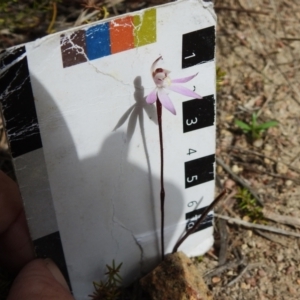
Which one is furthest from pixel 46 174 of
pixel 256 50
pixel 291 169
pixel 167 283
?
pixel 256 50

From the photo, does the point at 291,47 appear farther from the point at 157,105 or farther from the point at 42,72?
the point at 42,72

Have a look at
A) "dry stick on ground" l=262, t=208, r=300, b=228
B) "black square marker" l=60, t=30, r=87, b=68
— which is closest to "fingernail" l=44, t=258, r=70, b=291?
"black square marker" l=60, t=30, r=87, b=68

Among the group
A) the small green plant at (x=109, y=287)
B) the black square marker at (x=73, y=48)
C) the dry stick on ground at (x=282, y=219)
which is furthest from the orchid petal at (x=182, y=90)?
the dry stick on ground at (x=282, y=219)

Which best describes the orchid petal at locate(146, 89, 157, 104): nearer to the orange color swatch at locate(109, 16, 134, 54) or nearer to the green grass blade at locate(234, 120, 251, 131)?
the orange color swatch at locate(109, 16, 134, 54)

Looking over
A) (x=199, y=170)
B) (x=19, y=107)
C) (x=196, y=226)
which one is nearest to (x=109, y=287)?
(x=196, y=226)

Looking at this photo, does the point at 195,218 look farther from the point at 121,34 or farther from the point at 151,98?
the point at 121,34

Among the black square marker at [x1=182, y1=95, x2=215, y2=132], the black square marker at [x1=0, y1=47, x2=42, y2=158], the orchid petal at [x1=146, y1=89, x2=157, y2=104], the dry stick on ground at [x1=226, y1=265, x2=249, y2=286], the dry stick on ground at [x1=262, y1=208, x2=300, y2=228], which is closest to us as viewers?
the black square marker at [x1=0, y1=47, x2=42, y2=158]
